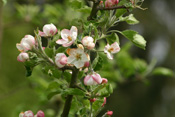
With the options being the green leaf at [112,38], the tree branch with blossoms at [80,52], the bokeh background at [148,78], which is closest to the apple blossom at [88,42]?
the tree branch with blossoms at [80,52]

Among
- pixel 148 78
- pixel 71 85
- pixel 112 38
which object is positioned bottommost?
pixel 148 78

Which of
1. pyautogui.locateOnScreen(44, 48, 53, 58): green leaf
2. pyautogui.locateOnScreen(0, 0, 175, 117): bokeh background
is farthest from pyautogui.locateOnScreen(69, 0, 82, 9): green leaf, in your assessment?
pyautogui.locateOnScreen(0, 0, 175, 117): bokeh background

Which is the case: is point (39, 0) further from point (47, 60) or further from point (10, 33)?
point (47, 60)

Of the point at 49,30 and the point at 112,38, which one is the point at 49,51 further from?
the point at 112,38

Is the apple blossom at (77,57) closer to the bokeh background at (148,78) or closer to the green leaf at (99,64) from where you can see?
the green leaf at (99,64)

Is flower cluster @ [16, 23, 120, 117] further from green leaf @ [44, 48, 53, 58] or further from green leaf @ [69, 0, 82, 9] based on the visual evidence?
green leaf @ [69, 0, 82, 9]

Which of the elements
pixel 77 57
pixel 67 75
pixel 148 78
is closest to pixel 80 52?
pixel 77 57

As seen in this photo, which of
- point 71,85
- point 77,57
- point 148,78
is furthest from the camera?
point 148,78
